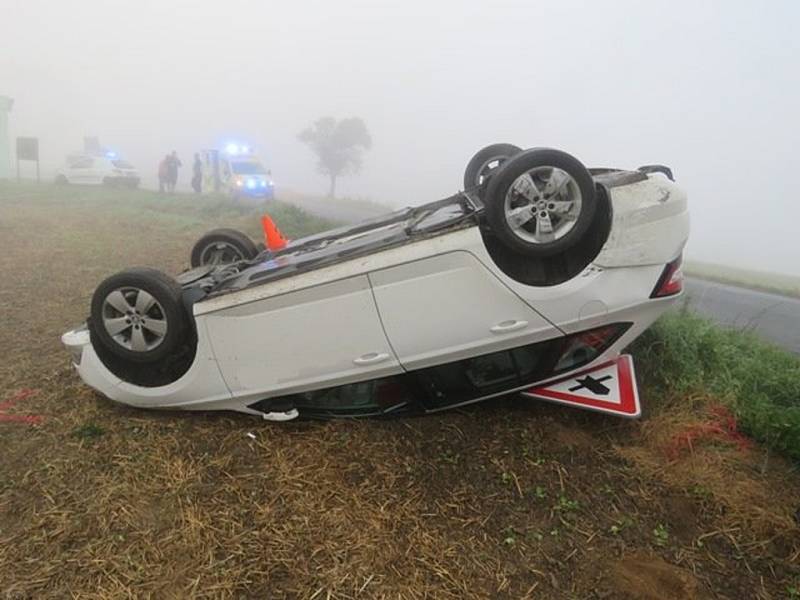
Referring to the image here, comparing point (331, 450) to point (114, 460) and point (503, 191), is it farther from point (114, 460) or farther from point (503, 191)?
point (503, 191)

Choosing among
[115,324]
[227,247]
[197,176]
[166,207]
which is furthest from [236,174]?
[115,324]

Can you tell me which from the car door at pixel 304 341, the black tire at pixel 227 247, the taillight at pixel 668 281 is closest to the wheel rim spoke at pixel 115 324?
the car door at pixel 304 341

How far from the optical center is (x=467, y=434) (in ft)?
10.1

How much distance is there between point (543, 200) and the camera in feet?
8.79

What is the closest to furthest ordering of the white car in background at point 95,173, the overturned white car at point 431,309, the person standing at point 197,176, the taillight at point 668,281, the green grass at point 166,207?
the overturned white car at point 431,309 < the taillight at point 668,281 < the green grass at point 166,207 < the white car in background at point 95,173 < the person standing at point 197,176

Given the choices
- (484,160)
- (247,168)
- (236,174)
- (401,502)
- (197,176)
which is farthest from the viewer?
(197,176)

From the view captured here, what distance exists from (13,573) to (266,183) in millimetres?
20677

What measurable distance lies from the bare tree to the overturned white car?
42496mm

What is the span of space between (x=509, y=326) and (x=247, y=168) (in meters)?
21.3

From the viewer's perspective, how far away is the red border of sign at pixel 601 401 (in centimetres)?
296

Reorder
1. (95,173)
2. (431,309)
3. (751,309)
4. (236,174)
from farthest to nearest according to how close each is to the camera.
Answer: (95,173) < (236,174) < (751,309) < (431,309)

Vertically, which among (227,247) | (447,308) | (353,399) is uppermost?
(227,247)

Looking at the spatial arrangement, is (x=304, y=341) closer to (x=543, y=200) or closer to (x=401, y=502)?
(x=401, y=502)

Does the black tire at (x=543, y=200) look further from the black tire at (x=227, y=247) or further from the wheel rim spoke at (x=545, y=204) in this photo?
the black tire at (x=227, y=247)
